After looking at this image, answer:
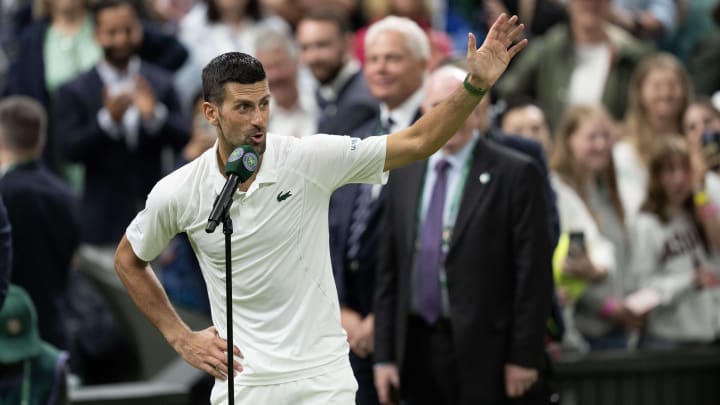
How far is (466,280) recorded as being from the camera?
7.13 meters

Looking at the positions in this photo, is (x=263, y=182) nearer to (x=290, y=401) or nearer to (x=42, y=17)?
(x=290, y=401)

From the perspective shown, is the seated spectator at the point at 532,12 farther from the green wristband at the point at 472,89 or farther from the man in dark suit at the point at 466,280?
the green wristband at the point at 472,89

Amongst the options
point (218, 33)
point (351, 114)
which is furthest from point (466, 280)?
point (218, 33)

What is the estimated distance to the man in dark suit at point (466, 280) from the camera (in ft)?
23.3

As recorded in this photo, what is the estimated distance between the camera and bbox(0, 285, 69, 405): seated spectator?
693 cm

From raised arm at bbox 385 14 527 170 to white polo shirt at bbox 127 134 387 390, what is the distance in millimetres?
162

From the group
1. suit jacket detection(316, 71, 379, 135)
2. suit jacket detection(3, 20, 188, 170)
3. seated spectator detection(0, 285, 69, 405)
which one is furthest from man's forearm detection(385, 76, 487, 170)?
suit jacket detection(3, 20, 188, 170)

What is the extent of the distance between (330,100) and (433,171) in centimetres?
190

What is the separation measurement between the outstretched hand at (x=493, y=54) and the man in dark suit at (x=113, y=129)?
5491mm

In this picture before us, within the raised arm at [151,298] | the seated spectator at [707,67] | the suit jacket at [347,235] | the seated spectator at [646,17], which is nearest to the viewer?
the raised arm at [151,298]

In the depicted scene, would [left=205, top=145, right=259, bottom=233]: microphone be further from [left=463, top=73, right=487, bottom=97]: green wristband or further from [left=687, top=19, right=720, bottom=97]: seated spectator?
[left=687, top=19, right=720, bottom=97]: seated spectator

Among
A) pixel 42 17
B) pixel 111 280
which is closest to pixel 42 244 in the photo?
pixel 111 280

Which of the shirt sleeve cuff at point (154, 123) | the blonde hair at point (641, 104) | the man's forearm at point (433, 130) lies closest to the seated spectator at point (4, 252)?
the man's forearm at point (433, 130)

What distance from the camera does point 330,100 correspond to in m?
9.16
